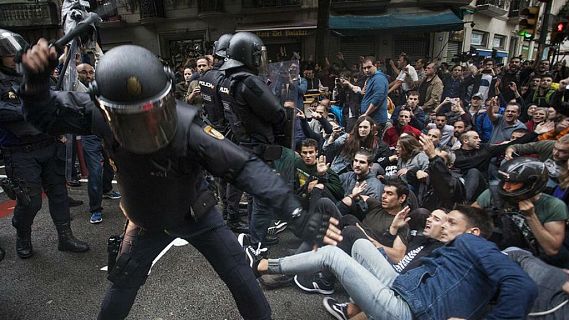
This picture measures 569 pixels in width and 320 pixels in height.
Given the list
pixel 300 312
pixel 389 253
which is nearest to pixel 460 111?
pixel 389 253

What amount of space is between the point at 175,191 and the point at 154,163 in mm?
192

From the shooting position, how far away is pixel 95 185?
12.9ft

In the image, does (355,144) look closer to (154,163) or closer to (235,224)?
(235,224)

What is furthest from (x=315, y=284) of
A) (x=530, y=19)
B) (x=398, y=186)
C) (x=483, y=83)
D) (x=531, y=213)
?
(x=530, y=19)

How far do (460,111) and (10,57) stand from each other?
5220mm

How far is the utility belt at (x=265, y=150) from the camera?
3061 millimetres

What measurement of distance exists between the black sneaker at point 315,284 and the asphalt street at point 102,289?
4 cm

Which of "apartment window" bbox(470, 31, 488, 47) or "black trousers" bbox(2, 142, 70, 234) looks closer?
"black trousers" bbox(2, 142, 70, 234)

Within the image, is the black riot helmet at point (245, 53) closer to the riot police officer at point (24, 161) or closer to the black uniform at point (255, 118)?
the black uniform at point (255, 118)

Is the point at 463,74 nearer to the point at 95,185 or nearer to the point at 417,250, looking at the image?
the point at 417,250

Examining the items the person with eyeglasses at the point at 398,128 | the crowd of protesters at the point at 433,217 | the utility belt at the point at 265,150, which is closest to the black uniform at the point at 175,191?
the crowd of protesters at the point at 433,217

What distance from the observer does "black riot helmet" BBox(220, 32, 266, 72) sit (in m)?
2.96

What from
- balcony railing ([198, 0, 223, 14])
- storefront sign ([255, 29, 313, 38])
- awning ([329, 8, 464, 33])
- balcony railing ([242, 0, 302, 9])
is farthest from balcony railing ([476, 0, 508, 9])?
balcony railing ([198, 0, 223, 14])

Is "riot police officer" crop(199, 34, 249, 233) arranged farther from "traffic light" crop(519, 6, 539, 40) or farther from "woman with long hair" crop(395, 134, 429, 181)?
"traffic light" crop(519, 6, 539, 40)
